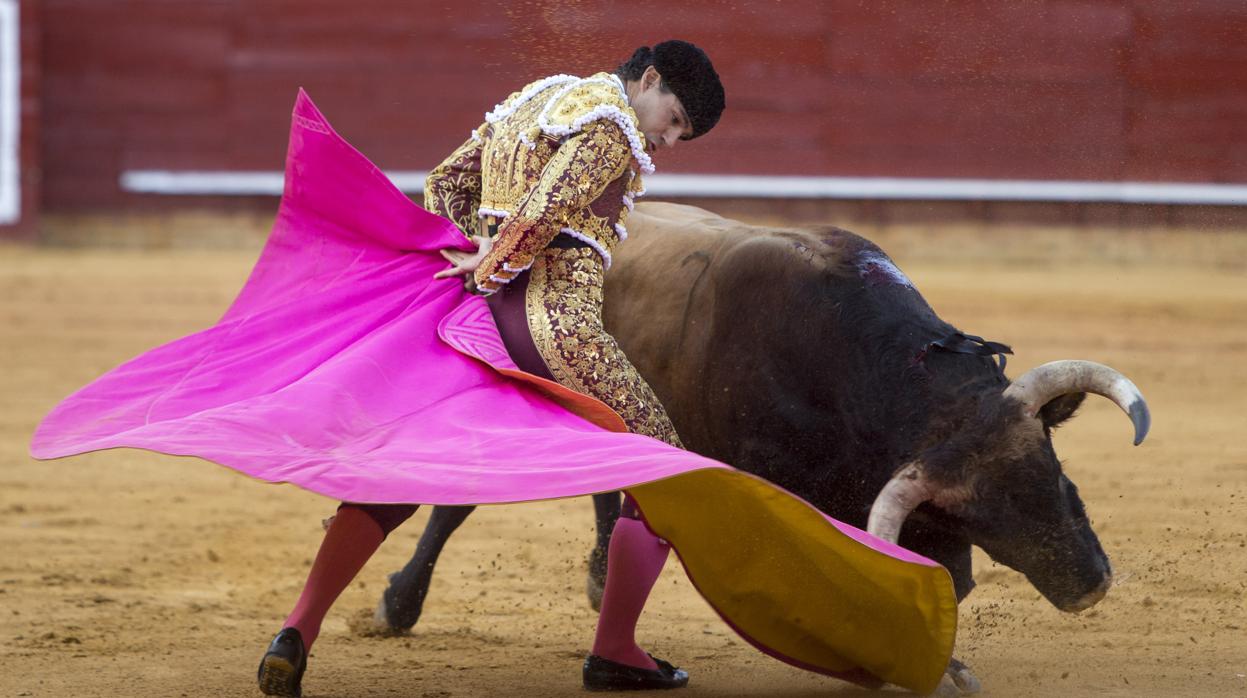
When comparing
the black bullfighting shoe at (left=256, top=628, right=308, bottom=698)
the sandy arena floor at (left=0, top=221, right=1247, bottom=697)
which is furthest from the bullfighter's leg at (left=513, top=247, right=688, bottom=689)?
the black bullfighting shoe at (left=256, top=628, right=308, bottom=698)

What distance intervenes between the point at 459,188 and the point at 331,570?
2.52 ft

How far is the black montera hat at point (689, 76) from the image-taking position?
102 inches

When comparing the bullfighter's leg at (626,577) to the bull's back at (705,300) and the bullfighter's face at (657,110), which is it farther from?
the bullfighter's face at (657,110)

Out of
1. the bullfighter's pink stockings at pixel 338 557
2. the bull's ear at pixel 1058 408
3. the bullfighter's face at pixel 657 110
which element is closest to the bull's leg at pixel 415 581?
the bullfighter's pink stockings at pixel 338 557

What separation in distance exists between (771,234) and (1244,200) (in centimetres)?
780

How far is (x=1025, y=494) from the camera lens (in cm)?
250

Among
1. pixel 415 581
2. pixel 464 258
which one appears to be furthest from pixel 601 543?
pixel 464 258

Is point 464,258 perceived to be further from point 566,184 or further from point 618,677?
point 618,677

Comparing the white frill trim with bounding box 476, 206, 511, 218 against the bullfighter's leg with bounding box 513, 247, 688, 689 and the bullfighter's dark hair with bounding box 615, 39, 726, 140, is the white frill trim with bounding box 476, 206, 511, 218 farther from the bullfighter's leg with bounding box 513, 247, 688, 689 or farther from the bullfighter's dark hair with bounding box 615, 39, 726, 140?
the bullfighter's dark hair with bounding box 615, 39, 726, 140

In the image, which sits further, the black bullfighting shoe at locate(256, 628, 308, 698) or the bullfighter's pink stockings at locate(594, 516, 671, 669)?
the bullfighter's pink stockings at locate(594, 516, 671, 669)

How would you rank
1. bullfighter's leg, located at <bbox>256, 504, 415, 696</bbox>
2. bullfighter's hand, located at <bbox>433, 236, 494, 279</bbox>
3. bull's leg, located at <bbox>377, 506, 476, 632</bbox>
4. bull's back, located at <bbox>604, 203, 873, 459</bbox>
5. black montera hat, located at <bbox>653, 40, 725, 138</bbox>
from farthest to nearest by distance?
bull's leg, located at <bbox>377, 506, 476, 632</bbox> < bull's back, located at <bbox>604, 203, 873, 459</bbox> < bullfighter's hand, located at <bbox>433, 236, 494, 279</bbox> < black montera hat, located at <bbox>653, 40, 725, 138</bbox> < bullfighter's leg, located at <bbox>256, 504, 415, 696</bbox>

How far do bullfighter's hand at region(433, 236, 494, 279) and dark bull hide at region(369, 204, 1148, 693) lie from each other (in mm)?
514

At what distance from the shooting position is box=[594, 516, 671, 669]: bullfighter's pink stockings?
8.56ft

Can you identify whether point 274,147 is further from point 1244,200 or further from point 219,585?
point 219,585
